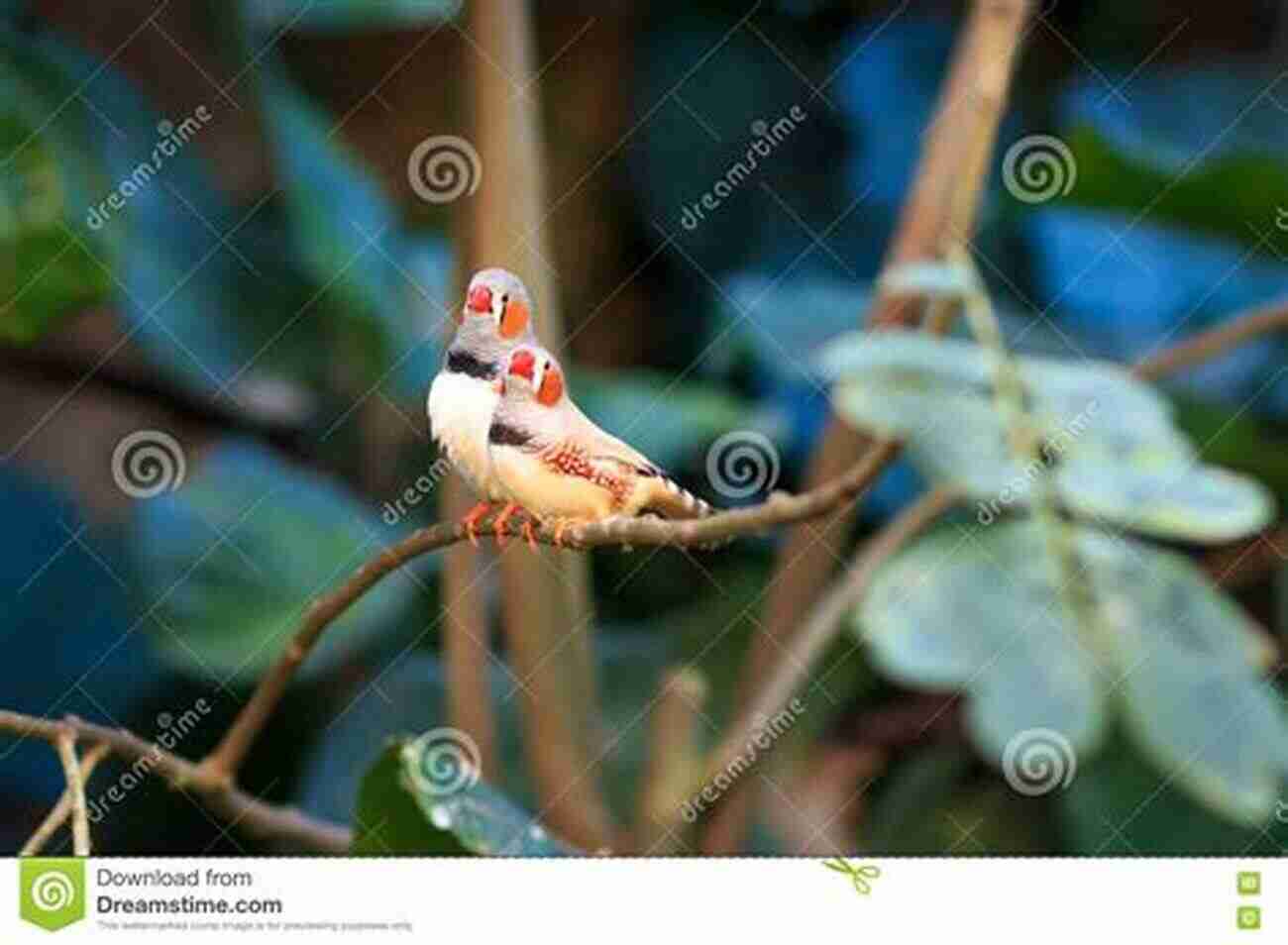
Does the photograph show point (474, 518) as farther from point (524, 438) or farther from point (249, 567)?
point (249, 567)

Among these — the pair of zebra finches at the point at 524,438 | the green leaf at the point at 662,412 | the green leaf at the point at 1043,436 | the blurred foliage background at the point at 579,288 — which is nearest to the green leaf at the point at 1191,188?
the blurred foliage background at the point at 579,288

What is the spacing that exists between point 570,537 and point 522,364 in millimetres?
113

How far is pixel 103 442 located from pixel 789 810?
0.52 meters

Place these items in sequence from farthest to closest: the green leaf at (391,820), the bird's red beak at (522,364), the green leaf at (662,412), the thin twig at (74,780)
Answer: the green leaf at (662,412) < the bird's red beak at (522,364) < the green leaf at (391,820) < the thin twig at (74,780)

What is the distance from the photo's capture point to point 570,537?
1.32 m

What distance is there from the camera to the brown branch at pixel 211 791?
1.20 m

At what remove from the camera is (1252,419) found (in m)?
1.62

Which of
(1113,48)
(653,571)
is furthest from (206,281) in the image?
(1113,48)

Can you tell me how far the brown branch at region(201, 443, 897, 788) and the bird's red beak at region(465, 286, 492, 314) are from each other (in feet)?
0.45

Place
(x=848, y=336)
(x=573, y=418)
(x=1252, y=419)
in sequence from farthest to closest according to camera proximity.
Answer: (x=1252, y=419) < (x=848, y=336) < (x=573, y=418)

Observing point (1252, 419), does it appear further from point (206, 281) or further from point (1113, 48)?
point (206, 281)

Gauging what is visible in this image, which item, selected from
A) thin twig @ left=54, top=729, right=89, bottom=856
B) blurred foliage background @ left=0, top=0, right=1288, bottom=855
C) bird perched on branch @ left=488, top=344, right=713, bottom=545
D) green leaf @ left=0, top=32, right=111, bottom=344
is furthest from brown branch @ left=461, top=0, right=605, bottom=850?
thin twig @ left=54, top=729, right=89, bottom=856
